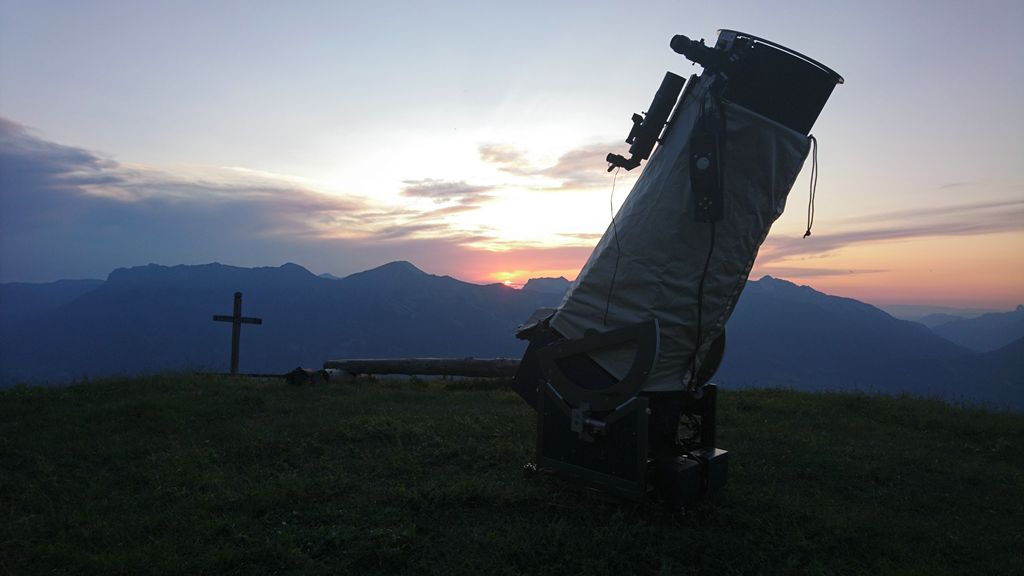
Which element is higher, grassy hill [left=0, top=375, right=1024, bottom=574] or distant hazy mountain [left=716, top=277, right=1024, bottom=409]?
grassy hill [left=0, top=375, right=1024, bottom=574]

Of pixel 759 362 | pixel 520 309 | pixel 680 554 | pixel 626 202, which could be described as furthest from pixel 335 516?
pixel 759 362

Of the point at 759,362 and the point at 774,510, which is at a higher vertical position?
the point at 774,510

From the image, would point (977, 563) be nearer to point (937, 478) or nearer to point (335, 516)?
point (937, 478)

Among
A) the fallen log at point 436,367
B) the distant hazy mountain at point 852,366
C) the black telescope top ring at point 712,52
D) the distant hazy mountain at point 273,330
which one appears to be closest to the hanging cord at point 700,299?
the black telescope top ring at point 712,52

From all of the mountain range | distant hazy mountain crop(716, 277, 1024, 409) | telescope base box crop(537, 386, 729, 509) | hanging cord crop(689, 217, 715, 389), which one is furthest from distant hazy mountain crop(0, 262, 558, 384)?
hanging cord crop(689, 217, 715, 389)

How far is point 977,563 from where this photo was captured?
4527 mm

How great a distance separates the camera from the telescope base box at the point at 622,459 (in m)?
4.76

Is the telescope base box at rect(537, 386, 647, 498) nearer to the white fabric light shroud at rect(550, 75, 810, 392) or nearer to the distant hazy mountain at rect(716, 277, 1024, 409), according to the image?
the white fabric light shroud at rect(550, 75, 810, 392)

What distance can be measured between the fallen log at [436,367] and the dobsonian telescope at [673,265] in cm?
803

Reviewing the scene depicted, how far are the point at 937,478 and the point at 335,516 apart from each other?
6825 mm

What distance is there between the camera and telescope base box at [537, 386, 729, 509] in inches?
187

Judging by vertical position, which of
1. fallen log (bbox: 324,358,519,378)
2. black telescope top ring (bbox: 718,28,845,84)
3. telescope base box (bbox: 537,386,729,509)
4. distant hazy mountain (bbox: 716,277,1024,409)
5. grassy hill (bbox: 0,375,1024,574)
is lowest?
distant hazy mountain (bbox: 716,277,1024,409)

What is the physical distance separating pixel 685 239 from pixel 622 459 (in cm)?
195

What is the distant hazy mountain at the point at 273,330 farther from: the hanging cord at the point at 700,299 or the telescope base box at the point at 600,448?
the hanging cord at the point at 700,299
